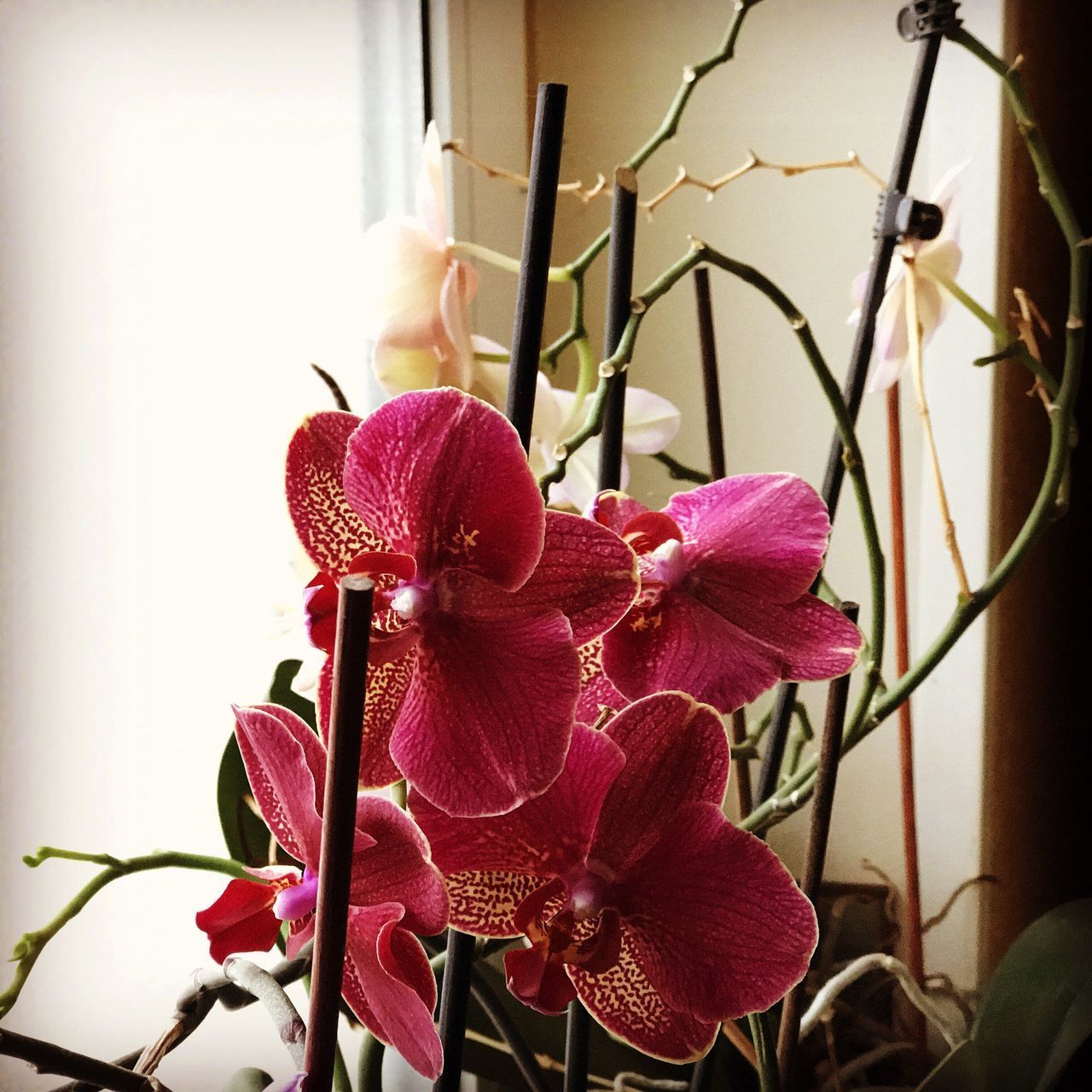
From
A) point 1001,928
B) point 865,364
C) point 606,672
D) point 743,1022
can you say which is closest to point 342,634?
point 606,672

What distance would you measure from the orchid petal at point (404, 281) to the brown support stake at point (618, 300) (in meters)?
0.07

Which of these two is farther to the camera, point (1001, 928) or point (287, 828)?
point (1001, 928)

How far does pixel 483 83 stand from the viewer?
706 millimetres

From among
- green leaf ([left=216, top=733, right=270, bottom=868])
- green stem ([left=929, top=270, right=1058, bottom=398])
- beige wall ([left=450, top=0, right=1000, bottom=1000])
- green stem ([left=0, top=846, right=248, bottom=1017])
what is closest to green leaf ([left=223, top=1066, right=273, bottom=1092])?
green leaf ([left=216, top=733, right=270, bottom=868])

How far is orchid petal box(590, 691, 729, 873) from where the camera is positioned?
20cm

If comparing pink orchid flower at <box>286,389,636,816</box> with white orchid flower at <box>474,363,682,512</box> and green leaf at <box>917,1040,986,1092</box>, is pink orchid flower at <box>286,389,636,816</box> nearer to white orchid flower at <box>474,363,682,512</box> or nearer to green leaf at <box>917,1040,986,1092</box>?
white orchid flower at <box>474,363,682,512</box>

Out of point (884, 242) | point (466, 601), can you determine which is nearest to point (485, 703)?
point (466, 601)

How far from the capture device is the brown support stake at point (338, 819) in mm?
141

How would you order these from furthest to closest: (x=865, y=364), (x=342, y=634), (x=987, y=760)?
(x=987, y=760), (x=865, y=364), (x=342, y=634)

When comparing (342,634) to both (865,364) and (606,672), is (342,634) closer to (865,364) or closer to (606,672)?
(606,672)

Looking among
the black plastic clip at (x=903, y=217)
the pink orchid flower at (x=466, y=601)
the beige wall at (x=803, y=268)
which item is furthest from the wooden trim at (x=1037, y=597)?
the pink orchid flower at (x=466, y=601)

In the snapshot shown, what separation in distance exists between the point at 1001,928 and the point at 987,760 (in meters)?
0.16

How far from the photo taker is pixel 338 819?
147 millimetres

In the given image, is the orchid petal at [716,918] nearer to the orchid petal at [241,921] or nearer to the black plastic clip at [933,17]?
the orchid petal at [241,921]
